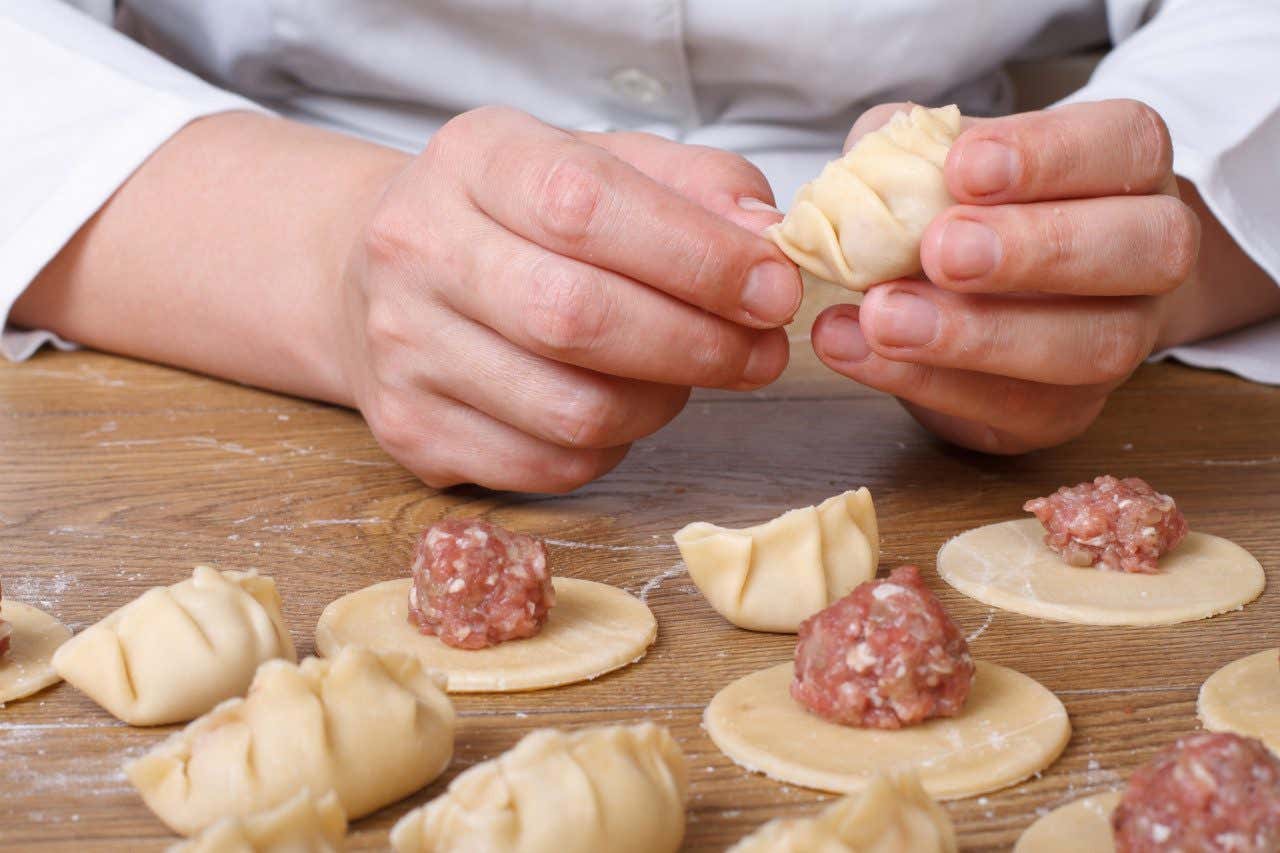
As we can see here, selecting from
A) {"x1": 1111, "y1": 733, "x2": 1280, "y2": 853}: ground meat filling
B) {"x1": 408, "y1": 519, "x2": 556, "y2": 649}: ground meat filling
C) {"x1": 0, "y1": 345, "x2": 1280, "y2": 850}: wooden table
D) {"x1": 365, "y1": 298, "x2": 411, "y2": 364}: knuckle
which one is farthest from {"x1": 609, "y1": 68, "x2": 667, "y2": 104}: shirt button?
{"x1": 1111, "y1": 733, "x2": 1280, "y2": 853}: ground meat filling

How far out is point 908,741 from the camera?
1.11 metres

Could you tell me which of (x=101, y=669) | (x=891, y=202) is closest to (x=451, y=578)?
(x=101, y=669)

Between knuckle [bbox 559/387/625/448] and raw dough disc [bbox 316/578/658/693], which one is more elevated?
knuckle [bbox 559/387/625/448]

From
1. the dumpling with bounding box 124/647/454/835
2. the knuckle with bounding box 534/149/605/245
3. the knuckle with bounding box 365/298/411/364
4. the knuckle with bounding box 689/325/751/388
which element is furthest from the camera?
the knuckle with bounding box 365/298/411/364

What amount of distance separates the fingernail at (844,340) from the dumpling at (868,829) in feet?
2.10

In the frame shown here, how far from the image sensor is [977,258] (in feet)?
4.27

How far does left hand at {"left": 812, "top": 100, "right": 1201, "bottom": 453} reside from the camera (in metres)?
1.31

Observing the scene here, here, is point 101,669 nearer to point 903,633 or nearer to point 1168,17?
point 903,633

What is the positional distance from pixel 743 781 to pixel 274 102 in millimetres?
1889

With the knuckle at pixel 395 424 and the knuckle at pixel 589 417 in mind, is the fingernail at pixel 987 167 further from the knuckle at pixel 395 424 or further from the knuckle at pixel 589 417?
the knuckle at pixel 395 424

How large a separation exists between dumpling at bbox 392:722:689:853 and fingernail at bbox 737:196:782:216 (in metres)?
0.68

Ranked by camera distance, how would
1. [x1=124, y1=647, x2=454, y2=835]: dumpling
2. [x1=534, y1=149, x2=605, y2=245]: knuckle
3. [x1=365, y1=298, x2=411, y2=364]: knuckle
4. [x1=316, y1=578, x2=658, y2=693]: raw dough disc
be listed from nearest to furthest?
[x1=124, y1=647, x2=454, y2=835]: dumpling → [x1=316, y1=578, x2=658, y2=693]: raw dough disc → [x1=534, y1=149, x2=605, y2=245]: knuckle → [x1=365, y1=298, x2=411, y2=364]: knuckle

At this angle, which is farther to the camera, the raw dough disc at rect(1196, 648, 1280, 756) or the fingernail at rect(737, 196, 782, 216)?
the fingernail at rect(737, 196, 782, 216)

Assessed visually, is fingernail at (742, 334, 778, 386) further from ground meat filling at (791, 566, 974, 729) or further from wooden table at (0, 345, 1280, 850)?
ground meat filling at (791, 566, 974, 729)
